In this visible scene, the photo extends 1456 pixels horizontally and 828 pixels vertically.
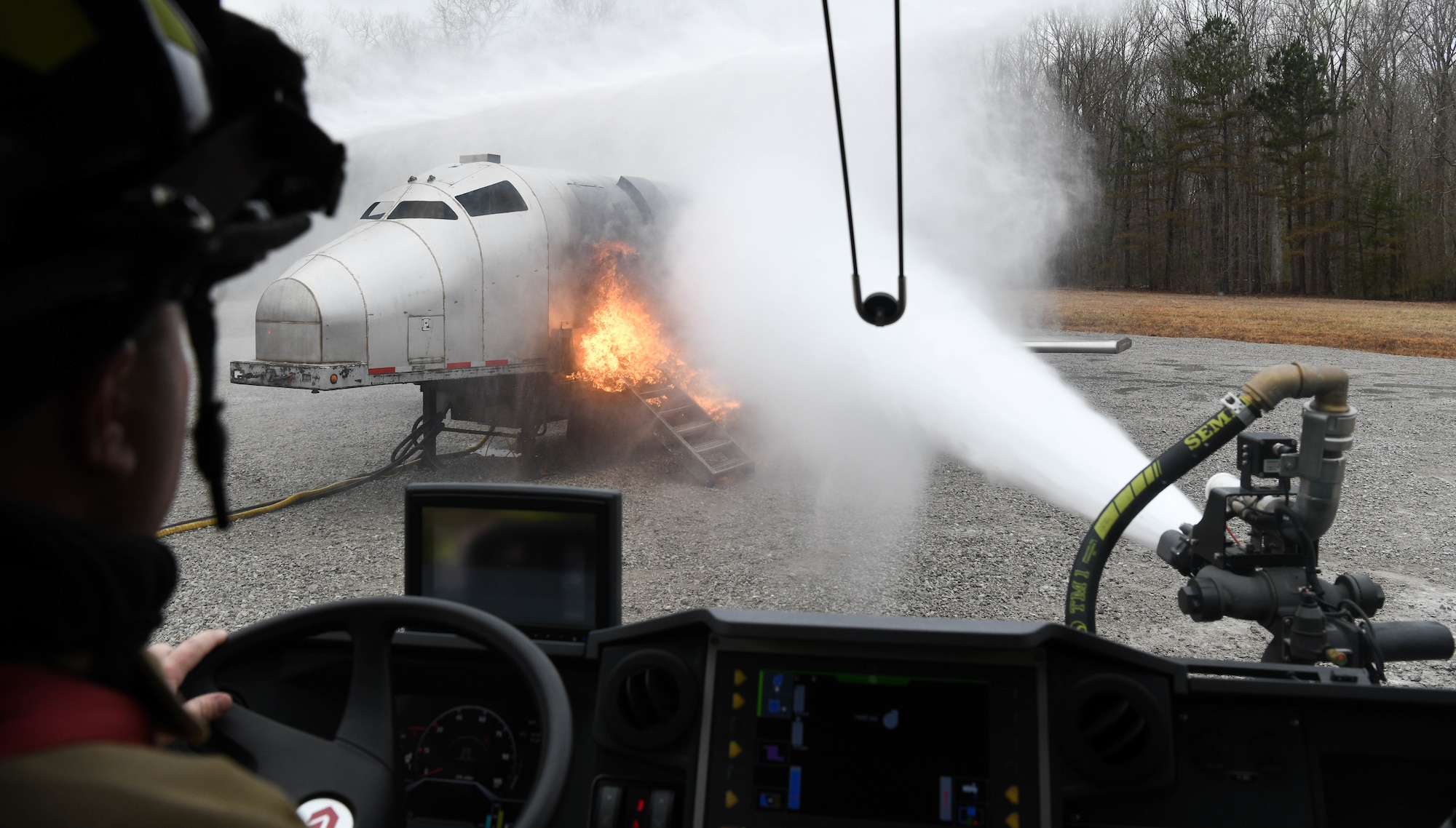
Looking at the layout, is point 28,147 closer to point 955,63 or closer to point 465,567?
point 465,567

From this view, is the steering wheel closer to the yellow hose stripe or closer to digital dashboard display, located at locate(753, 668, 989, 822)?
digital dashboard display, located at locate(753, 668, 989, 822)

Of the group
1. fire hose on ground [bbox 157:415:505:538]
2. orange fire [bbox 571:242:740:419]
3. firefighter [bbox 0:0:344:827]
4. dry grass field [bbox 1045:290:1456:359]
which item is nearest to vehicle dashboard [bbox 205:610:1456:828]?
firefighter [bbox 0:0:344:827]

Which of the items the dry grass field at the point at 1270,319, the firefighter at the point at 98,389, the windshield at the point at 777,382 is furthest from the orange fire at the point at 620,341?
the firefighter at the point at 98,389

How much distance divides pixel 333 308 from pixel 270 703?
5.76 m

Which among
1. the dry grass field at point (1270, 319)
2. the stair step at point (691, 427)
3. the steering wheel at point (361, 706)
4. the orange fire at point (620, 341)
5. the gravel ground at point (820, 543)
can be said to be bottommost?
the gravel ground at point (820, 543)

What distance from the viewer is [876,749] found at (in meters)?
1.56

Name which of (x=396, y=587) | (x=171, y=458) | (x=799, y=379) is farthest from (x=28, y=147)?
(x=799, y=379)

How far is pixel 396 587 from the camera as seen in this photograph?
5.28m

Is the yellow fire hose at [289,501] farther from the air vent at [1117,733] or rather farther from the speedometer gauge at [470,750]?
the air vent at [1117,733]

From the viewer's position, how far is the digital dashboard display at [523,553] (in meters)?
1.96

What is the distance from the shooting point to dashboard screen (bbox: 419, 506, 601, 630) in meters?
1.96

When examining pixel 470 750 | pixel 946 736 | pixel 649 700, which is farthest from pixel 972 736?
pixel 470 750

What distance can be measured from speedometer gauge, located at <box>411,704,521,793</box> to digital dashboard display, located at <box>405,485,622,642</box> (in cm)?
24

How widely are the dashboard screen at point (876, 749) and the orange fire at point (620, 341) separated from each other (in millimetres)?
7085
